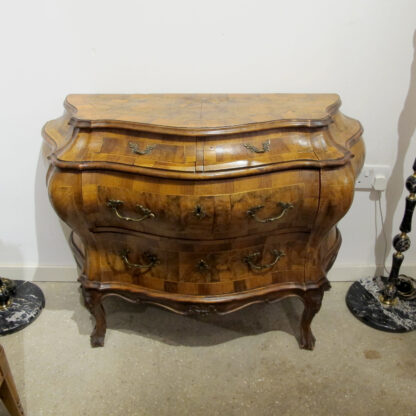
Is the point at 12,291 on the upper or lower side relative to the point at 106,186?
lower

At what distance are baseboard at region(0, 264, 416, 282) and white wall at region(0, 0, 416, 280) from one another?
0.49 metres

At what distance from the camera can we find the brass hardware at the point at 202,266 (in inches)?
46.9

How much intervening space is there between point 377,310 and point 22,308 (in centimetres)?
146

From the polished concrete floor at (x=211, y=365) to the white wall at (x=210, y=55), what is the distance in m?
0.67

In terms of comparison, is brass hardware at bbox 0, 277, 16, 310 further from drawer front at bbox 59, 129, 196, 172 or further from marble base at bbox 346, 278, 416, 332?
marble base at bbox 346, 278, 416, 332

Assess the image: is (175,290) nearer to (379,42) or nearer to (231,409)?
(231,409)

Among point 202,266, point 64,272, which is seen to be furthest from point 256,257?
point 64,272

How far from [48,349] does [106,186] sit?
30.4 inches

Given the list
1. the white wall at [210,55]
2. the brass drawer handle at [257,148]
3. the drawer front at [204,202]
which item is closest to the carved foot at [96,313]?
the drawer front at [204,202]

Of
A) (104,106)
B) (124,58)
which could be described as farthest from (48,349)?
(124,58)

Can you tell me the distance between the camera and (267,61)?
1.37 m

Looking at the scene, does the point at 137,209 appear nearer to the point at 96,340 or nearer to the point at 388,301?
the point at 96,340

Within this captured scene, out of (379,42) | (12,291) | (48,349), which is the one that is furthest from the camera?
(12,291)

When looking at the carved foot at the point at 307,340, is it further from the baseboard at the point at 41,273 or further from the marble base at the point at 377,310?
the baseboard at the point at 41,273
